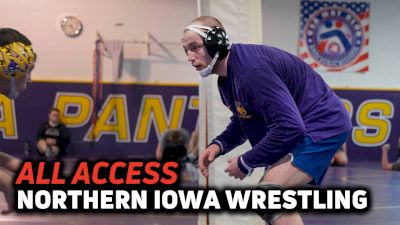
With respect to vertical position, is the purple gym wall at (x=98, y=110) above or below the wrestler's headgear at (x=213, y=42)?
below

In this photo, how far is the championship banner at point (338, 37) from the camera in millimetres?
15961

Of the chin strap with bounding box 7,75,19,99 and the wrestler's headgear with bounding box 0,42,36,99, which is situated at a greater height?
the wrestler's headgear with bounding box 0,42,36,99

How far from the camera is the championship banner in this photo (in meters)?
16.0

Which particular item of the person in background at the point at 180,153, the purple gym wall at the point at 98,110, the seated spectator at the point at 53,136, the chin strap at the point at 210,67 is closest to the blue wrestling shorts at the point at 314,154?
the chin strap at the point at 210,67

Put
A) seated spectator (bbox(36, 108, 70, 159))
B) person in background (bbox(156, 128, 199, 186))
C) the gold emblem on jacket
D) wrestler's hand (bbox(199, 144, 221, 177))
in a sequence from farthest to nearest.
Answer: seated spectator (bbox(36, 108, 70, 159)) < person in background (bbox(156, 128, 199, 186)) < wrestler's hand (bbox(199, 144, 221, 177)) < the gold emblem on jacket

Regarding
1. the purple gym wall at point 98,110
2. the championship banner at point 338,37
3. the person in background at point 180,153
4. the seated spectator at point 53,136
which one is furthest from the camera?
the championship banner at point 338,37

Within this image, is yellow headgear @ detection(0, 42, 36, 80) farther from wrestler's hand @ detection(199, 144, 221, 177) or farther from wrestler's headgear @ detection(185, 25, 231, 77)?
wrestler's hand @ detection(199, 144, 221, 177)

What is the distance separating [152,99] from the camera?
49.6ft

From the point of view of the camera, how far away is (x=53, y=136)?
14203mm

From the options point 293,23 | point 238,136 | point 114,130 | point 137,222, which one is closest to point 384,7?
point 293,23

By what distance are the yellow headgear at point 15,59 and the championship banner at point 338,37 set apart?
1279 centimetres

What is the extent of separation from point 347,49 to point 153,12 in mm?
5304

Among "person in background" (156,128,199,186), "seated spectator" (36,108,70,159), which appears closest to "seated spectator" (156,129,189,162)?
"person in background" (156,128,199,186)

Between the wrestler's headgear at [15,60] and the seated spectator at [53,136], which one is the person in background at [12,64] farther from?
the seated spectator at [53,136]
